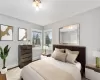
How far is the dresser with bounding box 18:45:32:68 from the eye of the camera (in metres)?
4.02

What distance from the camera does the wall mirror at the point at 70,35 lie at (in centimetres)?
339

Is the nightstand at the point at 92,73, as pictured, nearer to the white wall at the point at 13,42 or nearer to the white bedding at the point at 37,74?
the white bedding at the point at 37,74

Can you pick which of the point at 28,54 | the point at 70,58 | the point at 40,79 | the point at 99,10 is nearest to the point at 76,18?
the point at 99,10

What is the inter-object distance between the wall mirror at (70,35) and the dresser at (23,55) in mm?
1922

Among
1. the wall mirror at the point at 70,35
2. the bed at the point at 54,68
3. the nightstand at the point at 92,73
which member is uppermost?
the wall mirror at the point at 70,35

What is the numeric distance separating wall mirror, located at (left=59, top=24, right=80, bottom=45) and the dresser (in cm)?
192

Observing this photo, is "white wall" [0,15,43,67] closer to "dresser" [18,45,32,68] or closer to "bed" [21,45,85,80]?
"dresser" [18,45,32,68]

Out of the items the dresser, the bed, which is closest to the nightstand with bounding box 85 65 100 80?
the bed

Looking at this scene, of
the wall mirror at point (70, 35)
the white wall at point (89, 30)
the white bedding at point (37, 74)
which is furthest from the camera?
the wall mirror at point (70, 35)

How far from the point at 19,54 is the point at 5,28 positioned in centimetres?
146

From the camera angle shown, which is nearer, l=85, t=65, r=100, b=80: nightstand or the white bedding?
the white bedding

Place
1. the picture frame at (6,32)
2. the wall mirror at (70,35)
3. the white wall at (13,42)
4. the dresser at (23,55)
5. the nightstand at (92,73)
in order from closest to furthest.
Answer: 1. the nightstand at (92,73)
2. the wall mirror at (70,35)
3. the picture frame at (6,32)
4. the white wall at (13,42)
5. the dresser at (23,55)

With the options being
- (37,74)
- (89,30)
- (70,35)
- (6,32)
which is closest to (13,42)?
(6,32)

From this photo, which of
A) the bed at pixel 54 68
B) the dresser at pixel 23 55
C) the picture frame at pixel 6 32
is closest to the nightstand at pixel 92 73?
the bed at pixel 54 68
